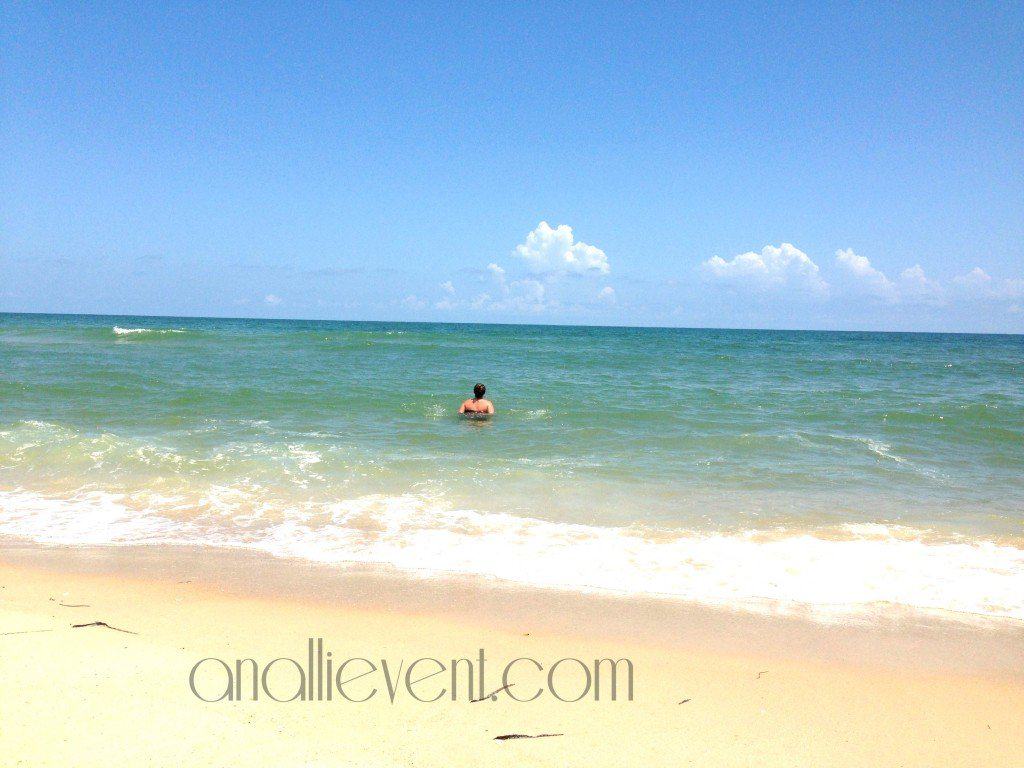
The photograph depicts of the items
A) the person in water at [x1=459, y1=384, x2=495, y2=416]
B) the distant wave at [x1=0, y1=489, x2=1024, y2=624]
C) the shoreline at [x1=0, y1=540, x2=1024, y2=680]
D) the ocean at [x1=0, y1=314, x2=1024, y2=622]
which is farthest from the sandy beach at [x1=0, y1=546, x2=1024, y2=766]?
the person in water at [x1=459, y1=384, x2=495, y2=416]

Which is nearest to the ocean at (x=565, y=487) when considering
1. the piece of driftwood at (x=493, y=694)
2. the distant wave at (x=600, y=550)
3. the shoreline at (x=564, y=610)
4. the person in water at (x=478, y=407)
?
the distant wave at (x=600, y=550)

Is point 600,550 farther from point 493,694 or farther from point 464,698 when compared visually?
point 464,698

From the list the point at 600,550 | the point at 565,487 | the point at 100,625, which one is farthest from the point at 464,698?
the point at 565,487

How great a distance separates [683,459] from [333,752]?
7.57m

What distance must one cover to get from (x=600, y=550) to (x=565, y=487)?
216cm

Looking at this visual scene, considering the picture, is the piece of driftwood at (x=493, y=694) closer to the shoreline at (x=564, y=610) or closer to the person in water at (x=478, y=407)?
the shoreline at (x=564, y=610)

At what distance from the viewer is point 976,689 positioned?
11.8 ft

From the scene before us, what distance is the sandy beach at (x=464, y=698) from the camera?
2.88m

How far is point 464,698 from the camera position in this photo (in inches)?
131

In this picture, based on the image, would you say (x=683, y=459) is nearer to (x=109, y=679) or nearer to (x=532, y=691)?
(x=532, y=691)

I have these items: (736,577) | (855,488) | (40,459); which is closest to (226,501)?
(40,459)

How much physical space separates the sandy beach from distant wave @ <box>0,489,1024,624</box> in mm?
365

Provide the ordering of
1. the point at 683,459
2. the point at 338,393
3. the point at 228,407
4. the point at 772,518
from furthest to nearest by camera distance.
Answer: the point at 338,393
the point at 228,407
the point at 683,459
the point at 772,518

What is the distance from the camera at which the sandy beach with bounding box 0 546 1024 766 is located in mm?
2877
